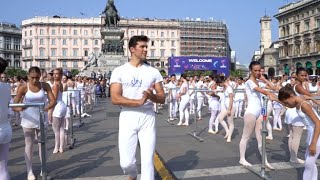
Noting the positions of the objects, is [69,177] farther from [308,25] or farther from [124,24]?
[124,24]

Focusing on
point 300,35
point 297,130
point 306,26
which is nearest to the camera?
point 297,130

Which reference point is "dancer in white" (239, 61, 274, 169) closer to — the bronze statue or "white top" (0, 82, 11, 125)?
"white top" (0, 82, 11, 125)

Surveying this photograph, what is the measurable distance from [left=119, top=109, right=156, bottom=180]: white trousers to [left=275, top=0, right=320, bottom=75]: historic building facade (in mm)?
72477

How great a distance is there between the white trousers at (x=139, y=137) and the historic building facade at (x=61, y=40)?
4319 inches

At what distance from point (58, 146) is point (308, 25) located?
7699cm

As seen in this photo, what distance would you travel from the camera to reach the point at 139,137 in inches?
173

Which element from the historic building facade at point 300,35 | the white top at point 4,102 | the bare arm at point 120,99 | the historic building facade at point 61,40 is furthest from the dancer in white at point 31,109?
the historic building facade at point 61,40

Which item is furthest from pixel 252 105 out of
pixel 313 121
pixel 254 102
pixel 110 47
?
pixel 110 47

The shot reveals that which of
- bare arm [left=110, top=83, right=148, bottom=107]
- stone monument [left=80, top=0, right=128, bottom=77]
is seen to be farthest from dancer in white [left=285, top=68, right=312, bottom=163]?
stone monument [left=80, top=0, right=128, bottom=77]

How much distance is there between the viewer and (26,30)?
113625 millimetres

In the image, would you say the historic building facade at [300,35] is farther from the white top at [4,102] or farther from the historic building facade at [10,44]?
the historic building facade at [10,44]

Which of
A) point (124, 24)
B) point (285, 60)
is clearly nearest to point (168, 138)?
point (285, 60)

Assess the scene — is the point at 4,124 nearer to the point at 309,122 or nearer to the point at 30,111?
the point at 30,111

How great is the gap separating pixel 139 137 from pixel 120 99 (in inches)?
20.7
